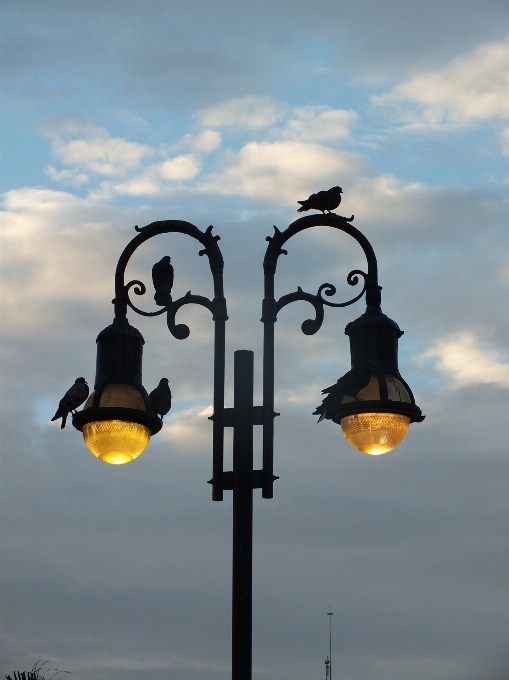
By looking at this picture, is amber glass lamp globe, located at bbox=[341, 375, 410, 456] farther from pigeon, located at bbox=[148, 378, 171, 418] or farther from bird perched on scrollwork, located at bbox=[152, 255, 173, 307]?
bird perched on scrollwork, located at bbox=[152, 255, 173, 307]

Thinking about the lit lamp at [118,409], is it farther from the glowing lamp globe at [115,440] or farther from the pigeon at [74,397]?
the pigeon at [74,397]

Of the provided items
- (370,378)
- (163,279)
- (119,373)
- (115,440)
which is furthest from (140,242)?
(370,378)

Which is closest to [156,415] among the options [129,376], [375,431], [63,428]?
[129,376]

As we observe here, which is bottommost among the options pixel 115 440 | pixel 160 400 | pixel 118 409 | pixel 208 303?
pixel 115 440

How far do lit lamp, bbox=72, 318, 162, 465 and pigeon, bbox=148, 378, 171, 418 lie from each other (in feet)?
0.19

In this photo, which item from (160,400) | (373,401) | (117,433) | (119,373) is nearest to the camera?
(373,401)

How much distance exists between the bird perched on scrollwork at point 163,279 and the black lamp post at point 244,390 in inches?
8.0

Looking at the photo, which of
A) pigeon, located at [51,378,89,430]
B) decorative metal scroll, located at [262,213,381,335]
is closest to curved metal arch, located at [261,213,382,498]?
decorative metal scroll, located at [262,213,381,335]

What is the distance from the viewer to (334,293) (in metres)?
8.53

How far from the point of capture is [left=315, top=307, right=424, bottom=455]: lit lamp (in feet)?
26.2

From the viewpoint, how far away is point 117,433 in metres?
8.08

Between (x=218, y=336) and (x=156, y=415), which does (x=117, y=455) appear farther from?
(x=218, y=336)

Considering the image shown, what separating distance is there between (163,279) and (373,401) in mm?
2050

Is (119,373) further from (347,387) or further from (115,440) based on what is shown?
(347,387)
